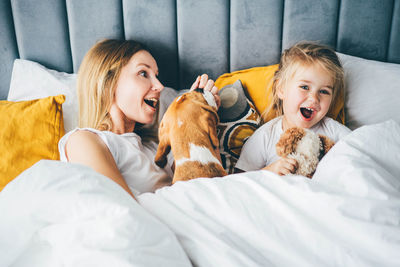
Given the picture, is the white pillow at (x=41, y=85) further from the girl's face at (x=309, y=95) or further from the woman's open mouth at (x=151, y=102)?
the girl's face at (x=309, y=95)

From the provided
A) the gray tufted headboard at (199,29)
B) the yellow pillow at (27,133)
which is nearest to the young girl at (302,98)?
the gray tufted headboard at (199,29)

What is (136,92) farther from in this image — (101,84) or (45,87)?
(45,87)

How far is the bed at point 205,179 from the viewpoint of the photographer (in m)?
0.46

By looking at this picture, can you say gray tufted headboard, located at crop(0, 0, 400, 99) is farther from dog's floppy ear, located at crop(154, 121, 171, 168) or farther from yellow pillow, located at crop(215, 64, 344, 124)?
dog's floppy ear, located at crop(154, 121, 171, 168)

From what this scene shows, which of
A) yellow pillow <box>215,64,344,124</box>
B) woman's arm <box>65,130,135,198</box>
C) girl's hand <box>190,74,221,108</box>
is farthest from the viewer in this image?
yellow pillow <box>215,64,344,124</box>

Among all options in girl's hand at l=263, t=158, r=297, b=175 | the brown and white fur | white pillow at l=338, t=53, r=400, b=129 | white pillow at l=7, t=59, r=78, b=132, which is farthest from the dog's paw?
white pillow at l=338, t=53, r=400, b=129

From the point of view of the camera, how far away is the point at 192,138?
775mm

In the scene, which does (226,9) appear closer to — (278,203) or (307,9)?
(307,9)

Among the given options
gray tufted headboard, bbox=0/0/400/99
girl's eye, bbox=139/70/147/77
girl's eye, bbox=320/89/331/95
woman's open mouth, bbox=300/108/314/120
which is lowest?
woman's open mouth, bbox=300/108/314/120

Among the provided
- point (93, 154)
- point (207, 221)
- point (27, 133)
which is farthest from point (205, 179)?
point (27, 133)

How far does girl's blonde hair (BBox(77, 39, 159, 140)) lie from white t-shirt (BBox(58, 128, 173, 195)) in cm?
13

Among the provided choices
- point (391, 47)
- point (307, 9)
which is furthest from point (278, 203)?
point (391, 47)

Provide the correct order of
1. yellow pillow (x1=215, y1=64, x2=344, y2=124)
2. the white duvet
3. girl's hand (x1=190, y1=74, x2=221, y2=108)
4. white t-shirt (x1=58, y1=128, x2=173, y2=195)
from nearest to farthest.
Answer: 1. the white duvet
2. white t-shirt (x1=58, y1=128, x2=173, y2=195)
3. girl's hand (x1=190, y1=74, x2=221, y2=108)
4. yellow pillow (x1=215, y1=64, x2=344, y2=124)

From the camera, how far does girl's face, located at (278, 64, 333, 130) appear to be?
0.91m
